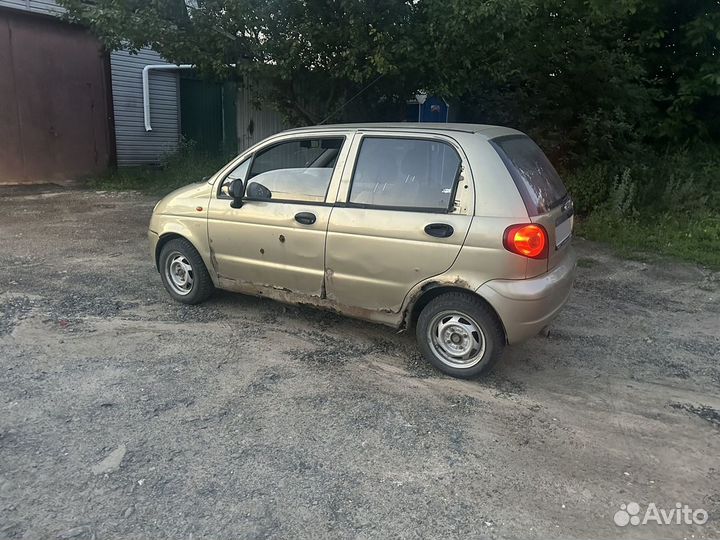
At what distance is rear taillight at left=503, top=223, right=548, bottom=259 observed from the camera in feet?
12.8

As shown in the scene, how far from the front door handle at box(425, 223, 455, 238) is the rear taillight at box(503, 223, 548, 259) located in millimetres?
382

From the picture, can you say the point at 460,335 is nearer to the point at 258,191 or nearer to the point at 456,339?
the point at 456,339

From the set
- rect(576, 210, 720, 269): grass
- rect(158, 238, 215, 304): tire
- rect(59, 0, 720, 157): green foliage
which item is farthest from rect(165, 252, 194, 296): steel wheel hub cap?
rect(576, 210, 720, 269): grass

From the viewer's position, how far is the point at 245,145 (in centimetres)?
1500

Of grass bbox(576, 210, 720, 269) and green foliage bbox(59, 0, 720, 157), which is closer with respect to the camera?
green foliage bbox(59, 0, 720, 157)

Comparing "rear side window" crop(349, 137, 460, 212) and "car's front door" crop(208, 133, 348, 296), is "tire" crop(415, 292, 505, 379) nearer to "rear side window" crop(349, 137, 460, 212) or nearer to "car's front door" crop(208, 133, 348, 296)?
"rear side window" crop(349, 137, 460, 212)

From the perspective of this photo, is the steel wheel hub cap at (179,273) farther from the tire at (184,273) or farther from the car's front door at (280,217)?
the car's front door at (280,217)

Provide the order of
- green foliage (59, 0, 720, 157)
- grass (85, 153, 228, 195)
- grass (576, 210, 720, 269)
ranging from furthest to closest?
grass (85, 153, 228, 195), grass (576, 210, 720, 269), green foliage (59, 0, 720, 157)

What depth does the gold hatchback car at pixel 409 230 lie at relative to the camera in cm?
398

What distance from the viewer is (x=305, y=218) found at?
4.66m

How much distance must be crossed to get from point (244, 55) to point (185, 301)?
4.47m

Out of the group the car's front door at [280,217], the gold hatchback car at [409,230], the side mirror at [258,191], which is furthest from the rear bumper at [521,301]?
the side mirror at [258,191]

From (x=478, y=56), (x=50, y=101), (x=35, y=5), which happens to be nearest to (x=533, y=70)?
(x=478, y=56)

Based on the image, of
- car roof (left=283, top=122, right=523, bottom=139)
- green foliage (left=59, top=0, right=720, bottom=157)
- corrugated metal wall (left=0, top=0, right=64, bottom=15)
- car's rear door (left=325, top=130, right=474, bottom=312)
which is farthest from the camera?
corrugated metal wall (left=0, top=0, right=64, bottom=15)
